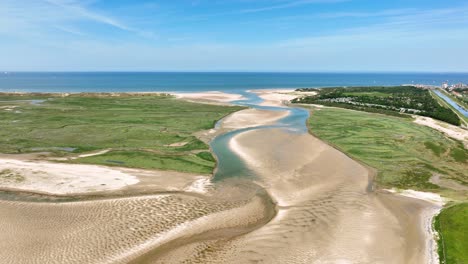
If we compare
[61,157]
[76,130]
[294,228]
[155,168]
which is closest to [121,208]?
[155,168]

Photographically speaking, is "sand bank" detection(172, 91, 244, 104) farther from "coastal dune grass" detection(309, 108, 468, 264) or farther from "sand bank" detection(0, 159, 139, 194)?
"sand bank" detection(0, 159, 139, 194)

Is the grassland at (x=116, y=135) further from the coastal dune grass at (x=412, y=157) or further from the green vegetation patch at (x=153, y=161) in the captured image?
the coastal dune grass at (x=412, y=157)

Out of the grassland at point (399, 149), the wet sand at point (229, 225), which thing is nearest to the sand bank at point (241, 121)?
the grassland at point (399, 149)

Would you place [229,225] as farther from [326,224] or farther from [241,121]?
[241,121]

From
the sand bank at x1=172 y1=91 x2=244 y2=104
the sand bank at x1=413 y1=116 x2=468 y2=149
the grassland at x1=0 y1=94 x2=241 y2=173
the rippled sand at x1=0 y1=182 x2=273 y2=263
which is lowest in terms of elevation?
the rippled sand at x1=0 y1=182 x2=273 y2=263

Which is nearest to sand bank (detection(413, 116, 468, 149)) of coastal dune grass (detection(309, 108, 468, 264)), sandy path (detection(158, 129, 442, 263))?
coastal dune grass (detection(309, 108, 468, 264))

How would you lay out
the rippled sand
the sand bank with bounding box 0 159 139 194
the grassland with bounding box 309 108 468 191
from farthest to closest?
the grassland with bounding box 309 108 468 191, the sand bank with bounding box 0 159 139 194, the rippled sand
